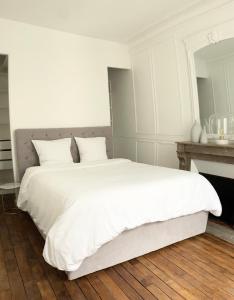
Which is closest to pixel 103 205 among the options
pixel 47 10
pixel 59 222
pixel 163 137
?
pixel 59 222

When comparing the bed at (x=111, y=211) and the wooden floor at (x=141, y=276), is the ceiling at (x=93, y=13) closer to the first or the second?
the bed at (x=111, y=211)

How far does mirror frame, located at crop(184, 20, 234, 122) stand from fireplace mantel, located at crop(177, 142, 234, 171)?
0.47m

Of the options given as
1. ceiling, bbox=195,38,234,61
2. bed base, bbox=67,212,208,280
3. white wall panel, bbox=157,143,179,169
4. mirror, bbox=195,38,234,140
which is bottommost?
bed base, bbox=67,212,208,280

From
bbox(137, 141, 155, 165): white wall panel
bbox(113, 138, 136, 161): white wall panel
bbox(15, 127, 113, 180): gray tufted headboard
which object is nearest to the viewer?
bbox(15, 127, 113, 180): gray tufted headboard

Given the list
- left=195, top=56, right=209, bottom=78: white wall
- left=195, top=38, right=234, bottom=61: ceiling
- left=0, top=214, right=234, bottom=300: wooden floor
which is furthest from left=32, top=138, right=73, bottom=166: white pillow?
left=195, top=38, right=234, bottom=61: ceiling

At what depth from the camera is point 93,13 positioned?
354 centimetres

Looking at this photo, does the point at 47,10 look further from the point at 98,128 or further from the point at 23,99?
the point at 98,128

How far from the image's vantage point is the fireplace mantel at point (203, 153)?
2.96 meters

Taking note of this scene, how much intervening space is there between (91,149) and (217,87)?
205 centimetres

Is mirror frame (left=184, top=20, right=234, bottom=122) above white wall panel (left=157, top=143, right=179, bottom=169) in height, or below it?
above

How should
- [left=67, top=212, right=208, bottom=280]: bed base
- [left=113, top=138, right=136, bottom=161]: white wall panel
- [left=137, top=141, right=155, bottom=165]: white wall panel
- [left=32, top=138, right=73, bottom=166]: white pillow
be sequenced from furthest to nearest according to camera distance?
[left=113, top=138, right=136, bottom=161]: white wall panel → [left=137, top=141, right=155, bottom=165]: white wall panel → [left=32, top=138, right=73, bottom=166]: white pillow → [left=67, top=212, right=208, bottom=280]: bed base

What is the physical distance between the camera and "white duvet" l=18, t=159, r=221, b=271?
1.87 meters

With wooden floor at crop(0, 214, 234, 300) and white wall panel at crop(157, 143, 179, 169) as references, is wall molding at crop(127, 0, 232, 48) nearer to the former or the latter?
white wall panel at crop(157, 143, 179, 169)

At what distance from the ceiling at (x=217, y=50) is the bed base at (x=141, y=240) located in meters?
2.04
